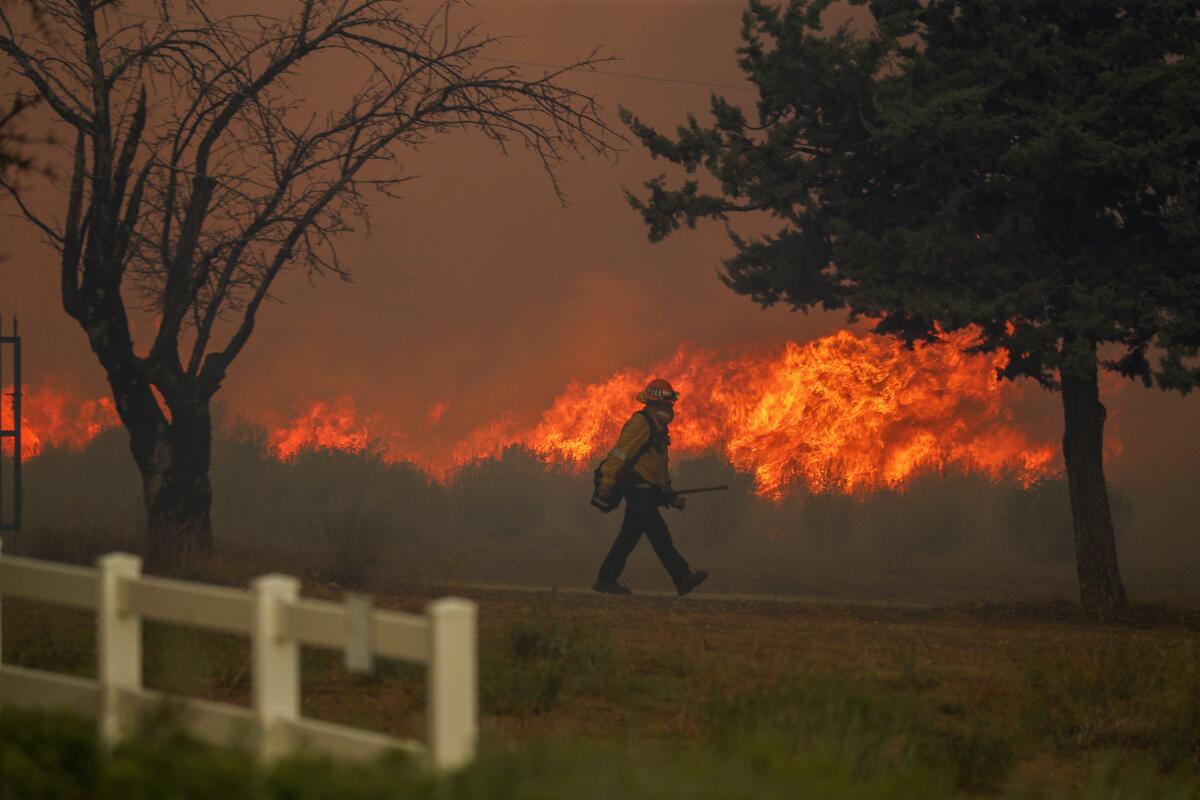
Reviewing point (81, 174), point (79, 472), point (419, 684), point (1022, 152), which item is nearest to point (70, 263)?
point (81, 174)

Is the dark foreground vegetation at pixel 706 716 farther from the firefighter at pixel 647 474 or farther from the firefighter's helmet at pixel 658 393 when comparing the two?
the firefighter's helmet at pixel 658 393

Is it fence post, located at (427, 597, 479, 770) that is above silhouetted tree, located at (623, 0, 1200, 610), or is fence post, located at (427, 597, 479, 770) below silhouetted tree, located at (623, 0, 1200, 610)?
below

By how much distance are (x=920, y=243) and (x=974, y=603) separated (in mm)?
5494

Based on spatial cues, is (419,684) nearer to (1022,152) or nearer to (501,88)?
(1022,152)

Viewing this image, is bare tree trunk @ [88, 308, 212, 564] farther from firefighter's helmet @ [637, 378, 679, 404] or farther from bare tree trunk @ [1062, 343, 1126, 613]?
bare tree trunk @ [1062, 343, 1126, 613]

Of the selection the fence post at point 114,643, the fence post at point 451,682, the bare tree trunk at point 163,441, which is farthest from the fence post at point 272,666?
the bare tree trunk at point 163,441

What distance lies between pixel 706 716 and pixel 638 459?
28.6 feet

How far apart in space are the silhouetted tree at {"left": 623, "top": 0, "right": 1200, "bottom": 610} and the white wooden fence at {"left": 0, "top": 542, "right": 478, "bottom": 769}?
12236mm

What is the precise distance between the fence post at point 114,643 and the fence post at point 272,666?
99cm

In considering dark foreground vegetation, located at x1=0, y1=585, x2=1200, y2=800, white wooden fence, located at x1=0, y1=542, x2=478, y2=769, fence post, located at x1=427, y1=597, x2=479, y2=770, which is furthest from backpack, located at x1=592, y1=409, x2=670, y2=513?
fence post, located at x1=427, y1=597, x2=479, y2=770

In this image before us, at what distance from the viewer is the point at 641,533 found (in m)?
18.0

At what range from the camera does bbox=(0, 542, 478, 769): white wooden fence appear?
16.6ft

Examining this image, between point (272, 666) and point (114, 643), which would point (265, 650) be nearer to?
point (272, 666)

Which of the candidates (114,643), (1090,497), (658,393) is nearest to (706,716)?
→ (114,643)
